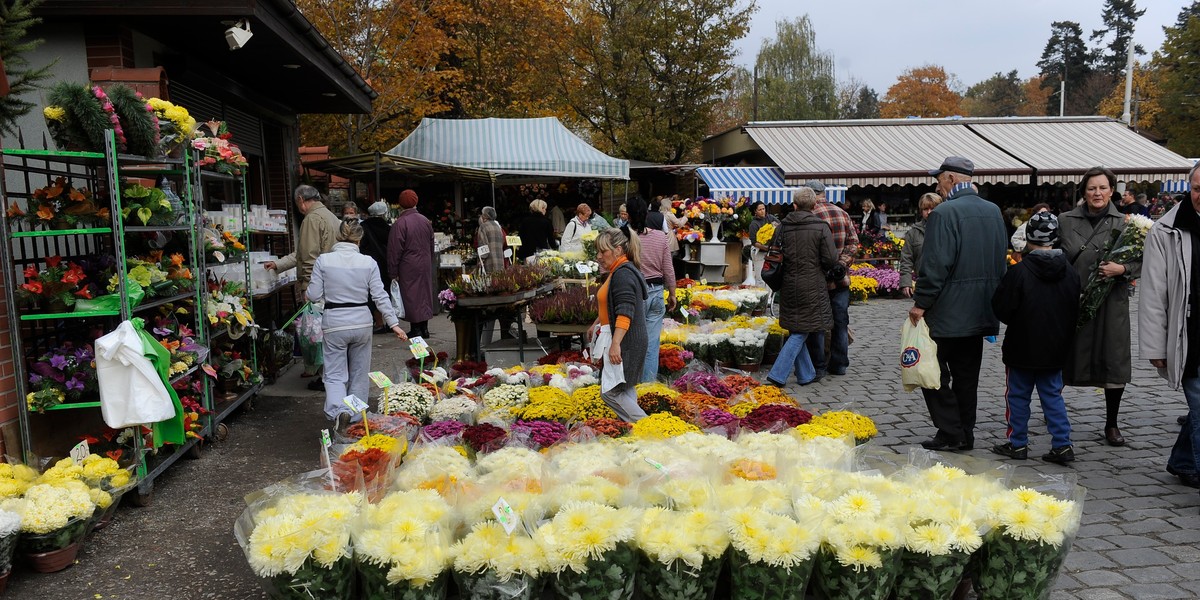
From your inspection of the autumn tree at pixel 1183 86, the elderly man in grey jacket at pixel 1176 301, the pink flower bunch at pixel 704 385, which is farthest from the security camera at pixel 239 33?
the autumn tree at pixel 1183 86

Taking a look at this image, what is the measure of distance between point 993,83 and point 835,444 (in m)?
77.7

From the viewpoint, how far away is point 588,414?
514cm

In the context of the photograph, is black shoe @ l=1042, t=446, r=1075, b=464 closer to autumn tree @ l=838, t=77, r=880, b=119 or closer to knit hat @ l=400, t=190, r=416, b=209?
knit hat @ l=400, t=190, r=416, b=209

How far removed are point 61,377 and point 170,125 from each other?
1794mm

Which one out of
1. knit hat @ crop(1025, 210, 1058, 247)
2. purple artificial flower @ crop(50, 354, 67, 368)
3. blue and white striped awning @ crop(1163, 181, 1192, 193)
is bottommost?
purple artificial flower @ crop(50, 354, 67, 368)

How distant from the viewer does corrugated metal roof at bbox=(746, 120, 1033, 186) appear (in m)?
19.6

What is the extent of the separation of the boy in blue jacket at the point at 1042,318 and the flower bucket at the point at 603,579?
327cm

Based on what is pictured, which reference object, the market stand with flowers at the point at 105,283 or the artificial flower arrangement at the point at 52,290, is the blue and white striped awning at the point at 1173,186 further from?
the artificial flower arrangement at the point at 52,290

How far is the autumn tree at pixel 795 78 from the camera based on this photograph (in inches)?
1594

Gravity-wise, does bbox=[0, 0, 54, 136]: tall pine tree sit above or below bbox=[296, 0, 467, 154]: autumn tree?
below

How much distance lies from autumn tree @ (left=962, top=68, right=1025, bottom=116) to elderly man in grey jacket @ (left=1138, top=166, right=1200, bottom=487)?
6336 cm

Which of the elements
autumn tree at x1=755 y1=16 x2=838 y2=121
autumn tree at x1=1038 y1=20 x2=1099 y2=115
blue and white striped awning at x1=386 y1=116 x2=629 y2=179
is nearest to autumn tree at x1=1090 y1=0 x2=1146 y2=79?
autumn tree at x1=1038 y1=20 x2=1099 y2=115

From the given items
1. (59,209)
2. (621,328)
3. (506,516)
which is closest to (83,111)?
(59,209)

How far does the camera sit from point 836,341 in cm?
787
